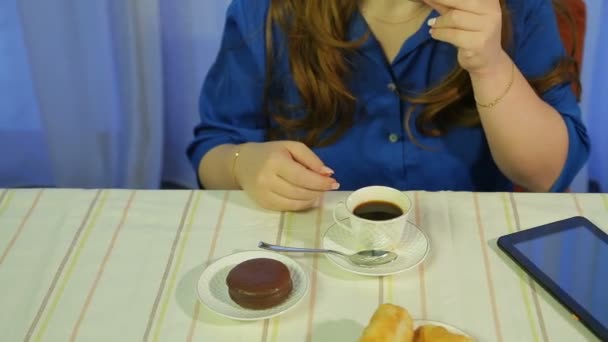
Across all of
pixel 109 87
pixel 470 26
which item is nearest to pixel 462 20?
pixel 470 26

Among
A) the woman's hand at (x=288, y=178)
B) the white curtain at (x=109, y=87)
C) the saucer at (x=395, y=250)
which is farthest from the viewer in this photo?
the white curtain at (x=109, y=87)

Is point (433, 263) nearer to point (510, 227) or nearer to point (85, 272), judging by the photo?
point (510, 227)

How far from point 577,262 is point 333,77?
0.50 meters

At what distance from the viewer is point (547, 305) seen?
782 mm

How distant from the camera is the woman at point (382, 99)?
112cm

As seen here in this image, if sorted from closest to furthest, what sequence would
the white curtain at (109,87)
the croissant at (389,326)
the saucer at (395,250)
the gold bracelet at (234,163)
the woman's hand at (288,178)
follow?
the croissant at (389,326) → the saucer at (395,250) → the woman's hand at (288,178) → the gold bracelet at (234,163) → the white curtain at (109,87)

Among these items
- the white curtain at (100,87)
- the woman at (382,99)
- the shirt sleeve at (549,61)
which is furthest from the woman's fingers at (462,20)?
the white curtain at (100,87)

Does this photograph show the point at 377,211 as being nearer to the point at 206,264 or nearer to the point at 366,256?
the point at 366,256

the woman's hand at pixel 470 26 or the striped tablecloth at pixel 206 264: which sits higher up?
the woman's hand at pixel 470 26

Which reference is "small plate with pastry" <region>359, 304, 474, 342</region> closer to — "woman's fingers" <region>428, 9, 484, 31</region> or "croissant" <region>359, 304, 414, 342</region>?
"croissant" <region>359, 304, 414, 342</region>

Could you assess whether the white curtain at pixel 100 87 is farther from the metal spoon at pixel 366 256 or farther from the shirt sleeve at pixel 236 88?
the metal spoon at pixel 366 256

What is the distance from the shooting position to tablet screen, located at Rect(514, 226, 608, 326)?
78 centimetres

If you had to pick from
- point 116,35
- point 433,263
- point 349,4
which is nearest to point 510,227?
point 433,263

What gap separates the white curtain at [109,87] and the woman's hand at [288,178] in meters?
1.03
